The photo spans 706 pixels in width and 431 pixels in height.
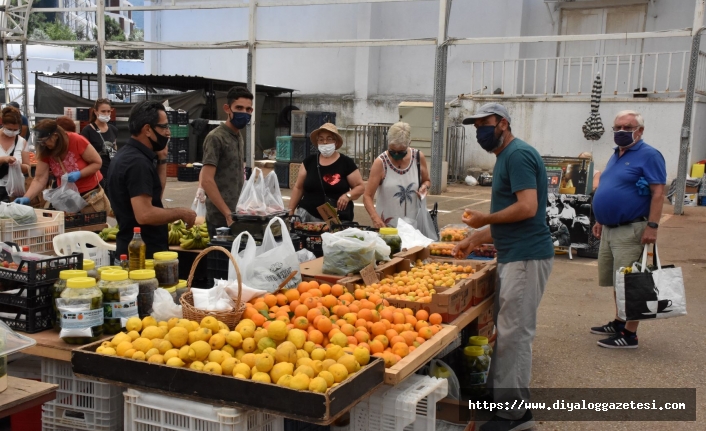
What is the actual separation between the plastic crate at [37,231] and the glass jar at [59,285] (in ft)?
5.92

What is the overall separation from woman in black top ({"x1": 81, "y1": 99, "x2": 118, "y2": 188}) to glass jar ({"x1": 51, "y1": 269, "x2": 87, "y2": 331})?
5.67 metres

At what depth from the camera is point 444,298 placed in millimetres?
3963

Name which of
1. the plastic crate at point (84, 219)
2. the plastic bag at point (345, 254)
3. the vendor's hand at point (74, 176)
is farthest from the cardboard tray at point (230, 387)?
the vendor's hand at point (74, 176)

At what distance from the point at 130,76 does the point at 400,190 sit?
49.3 ft

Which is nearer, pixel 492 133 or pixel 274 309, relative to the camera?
pixel 274 309

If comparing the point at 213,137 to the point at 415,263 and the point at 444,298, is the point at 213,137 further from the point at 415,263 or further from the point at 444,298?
the point at 444,298

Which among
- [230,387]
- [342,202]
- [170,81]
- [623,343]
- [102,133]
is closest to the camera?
[230,387]

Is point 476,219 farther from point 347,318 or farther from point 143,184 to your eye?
point 143,184

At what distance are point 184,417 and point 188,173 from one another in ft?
51.9

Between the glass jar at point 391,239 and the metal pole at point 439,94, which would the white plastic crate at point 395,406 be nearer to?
the glass jar at point 391,239

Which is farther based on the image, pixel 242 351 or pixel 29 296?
pixel 29 296

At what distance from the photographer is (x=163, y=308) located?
3.61 m

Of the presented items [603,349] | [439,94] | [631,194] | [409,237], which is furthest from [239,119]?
[439,94]

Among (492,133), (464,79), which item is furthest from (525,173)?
(464,79)
